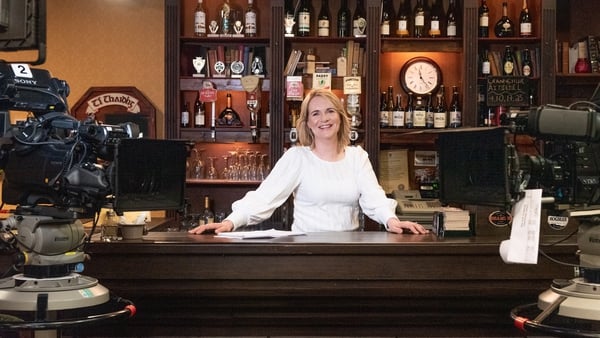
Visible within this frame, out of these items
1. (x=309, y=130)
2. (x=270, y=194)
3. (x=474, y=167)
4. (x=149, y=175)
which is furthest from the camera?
(x=309, y=130)

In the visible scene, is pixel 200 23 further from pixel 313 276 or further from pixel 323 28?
pixel 313 276

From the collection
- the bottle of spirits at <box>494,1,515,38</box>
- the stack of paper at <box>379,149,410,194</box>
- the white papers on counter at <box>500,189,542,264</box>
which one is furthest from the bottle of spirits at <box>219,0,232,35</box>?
the white papers on counter at <box>500,189,542,264</box>

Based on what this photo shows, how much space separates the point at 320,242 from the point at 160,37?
3528 millimetres

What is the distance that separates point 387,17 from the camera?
5438mm

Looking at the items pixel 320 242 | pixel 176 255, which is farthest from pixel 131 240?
pixel 320 242

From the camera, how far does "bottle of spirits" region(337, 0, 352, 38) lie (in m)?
5.43

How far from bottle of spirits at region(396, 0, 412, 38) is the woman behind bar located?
1992 mm

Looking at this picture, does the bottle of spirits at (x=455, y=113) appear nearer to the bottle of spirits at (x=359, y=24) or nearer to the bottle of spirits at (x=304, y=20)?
the bottle of spirits at (x=359, y=24)

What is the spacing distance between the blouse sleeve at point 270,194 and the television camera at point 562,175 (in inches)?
64.6

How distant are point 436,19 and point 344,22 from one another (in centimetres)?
→ 66

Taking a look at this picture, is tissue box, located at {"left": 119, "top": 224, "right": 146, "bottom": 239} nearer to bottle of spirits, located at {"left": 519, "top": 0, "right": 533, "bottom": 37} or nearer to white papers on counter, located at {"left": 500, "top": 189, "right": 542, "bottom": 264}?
white papers on counter, located at {"left": 500, "top": 189, "right": 542, "bottom": 264}

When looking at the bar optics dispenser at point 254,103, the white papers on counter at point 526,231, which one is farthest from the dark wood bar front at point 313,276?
the bar optics dispenser at point 254,103

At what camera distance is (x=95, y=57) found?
591 cm

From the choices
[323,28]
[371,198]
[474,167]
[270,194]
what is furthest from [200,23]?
[474,167]
